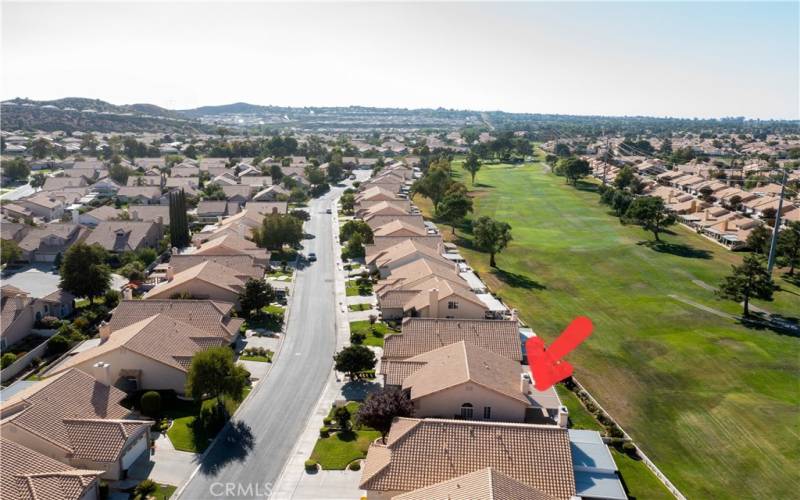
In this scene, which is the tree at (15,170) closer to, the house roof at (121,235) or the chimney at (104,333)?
the house roof at (121,235)

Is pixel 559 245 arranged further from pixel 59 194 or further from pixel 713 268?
pixel 59 194

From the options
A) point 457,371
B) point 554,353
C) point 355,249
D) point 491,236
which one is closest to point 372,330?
point 554,353

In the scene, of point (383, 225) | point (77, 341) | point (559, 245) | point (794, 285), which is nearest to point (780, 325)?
point (794, 285)

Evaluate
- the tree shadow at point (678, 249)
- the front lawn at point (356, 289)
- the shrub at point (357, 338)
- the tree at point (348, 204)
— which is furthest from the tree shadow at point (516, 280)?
the tree at point (348, 204)

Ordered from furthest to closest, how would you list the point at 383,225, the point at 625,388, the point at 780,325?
the point at 383,225, the point at 780,325, the point at 625,388

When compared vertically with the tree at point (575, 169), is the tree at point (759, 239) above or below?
below

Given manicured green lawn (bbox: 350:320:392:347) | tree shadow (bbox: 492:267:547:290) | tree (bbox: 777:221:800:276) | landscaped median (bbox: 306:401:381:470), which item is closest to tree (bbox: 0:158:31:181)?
manicured green lawn (bbox: 350:320:392:347)

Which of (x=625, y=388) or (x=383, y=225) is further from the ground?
(x=383, y=225)

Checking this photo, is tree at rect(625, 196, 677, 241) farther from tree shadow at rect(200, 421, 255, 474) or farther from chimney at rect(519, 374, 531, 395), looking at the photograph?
tree shadow at rect(200, 421, 255, 474)
